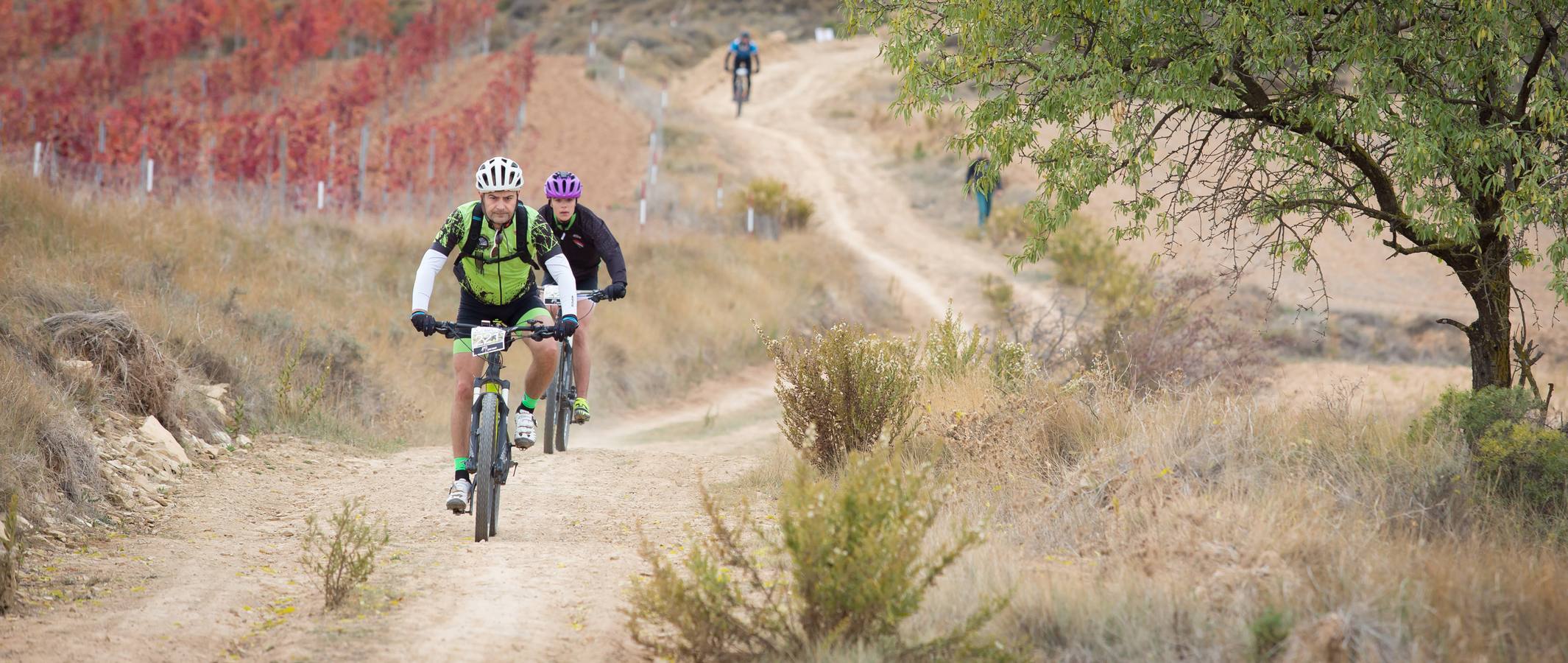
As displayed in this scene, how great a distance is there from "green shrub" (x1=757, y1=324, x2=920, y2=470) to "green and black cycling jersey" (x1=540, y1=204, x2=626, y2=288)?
4.99 ft

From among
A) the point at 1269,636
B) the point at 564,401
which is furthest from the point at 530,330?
the point at 1269,636

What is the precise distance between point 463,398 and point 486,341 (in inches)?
19.5

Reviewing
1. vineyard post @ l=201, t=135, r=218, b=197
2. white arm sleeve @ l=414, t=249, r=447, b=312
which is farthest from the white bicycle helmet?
vineyard post @ l=201, t=135, r=218, b=197

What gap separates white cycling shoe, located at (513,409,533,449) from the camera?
22.0 feet

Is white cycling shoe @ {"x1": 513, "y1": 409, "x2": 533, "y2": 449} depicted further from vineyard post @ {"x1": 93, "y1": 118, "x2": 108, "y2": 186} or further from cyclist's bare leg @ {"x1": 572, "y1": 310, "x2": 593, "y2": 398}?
vineyard post @ {"x1": 93, "y1": 118, "x2": 108, "y2": 186}

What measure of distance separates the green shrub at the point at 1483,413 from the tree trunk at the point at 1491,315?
2.63 ft

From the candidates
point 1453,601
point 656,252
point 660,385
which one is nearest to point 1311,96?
point 1453,601

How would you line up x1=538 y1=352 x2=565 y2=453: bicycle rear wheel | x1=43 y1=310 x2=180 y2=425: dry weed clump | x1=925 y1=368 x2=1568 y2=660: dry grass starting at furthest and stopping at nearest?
x1=538 y1=352 x2=565 y2=453: bicycle rear wheel
x1=43 y1=310 x2=180 y2=425: dry weed clump
x1=925 y1=368 x2=1568 y2=660: dry grass

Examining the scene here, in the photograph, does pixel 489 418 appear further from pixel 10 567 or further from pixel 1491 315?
pixel 1491 315

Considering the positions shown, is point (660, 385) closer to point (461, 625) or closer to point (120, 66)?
point (461, 625)

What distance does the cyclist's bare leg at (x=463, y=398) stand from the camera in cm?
640

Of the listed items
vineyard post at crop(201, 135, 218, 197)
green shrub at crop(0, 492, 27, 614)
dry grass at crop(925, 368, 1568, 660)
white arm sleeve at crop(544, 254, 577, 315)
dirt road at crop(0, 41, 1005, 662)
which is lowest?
dirt road at crop(0, 41, 1005, 662)

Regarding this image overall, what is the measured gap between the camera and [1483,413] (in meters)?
6.50

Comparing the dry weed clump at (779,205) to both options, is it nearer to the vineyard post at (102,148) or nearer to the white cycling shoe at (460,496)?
the vineyard post at (102,148)
